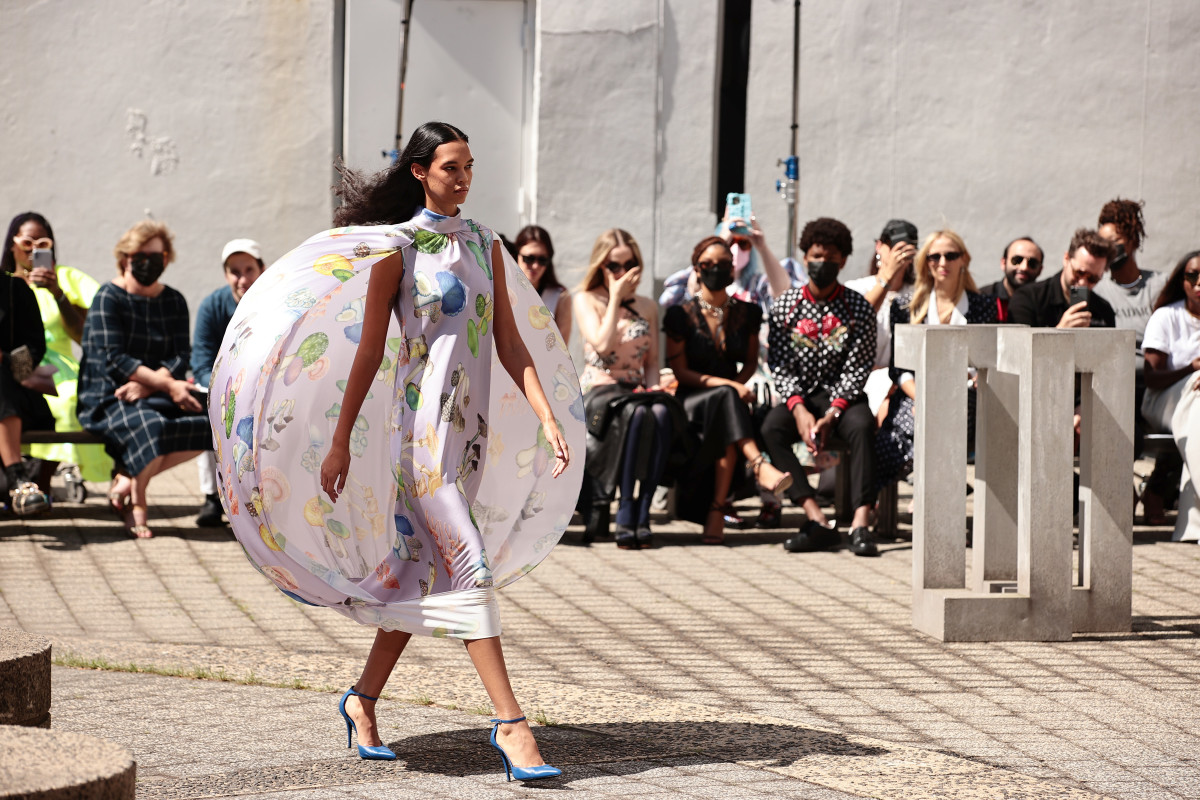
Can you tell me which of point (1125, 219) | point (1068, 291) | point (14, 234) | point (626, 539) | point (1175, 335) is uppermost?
point (1125, 219)

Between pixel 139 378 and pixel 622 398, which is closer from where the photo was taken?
pixel 622 398

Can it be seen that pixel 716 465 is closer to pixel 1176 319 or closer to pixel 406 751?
pixel 1176 319

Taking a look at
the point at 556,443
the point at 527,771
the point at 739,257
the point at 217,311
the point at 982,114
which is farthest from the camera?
the point at 982,114

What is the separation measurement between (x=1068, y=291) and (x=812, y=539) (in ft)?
6.93

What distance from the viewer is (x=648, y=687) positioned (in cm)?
553

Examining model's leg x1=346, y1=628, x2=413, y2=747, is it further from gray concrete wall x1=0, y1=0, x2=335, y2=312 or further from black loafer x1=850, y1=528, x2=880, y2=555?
gray concrete wall x1=0, y1=0, x2=335, y2=312

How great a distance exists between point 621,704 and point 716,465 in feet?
12.9

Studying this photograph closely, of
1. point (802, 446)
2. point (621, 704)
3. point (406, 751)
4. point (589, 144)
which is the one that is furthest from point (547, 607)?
point (589, 144)

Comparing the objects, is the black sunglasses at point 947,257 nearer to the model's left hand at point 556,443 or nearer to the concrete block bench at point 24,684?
the model's left hand at point 556,443

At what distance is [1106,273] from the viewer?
10.4 metres

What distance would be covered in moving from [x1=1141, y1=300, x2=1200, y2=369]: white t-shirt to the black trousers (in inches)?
67.9

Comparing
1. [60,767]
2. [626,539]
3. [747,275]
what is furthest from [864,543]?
[60,767]

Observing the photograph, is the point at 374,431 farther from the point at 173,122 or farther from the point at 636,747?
the point at 173,122

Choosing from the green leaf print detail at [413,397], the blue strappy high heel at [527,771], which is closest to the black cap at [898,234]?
the green leaf print detail at [413,397]
